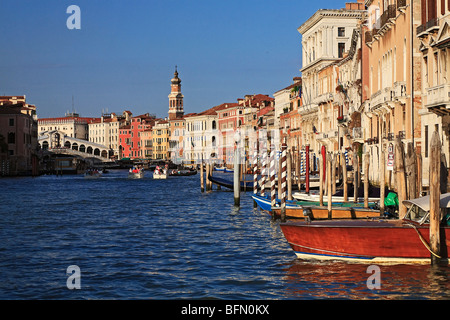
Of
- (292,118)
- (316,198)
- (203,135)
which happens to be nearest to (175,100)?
(203,135)

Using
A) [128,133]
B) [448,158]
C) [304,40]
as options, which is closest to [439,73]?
[448,158]

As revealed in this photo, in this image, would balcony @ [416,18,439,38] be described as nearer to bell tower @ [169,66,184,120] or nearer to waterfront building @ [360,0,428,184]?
waterfront building @ [360,0,428,184]

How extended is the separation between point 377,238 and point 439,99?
6641mm

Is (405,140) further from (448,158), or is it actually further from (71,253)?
(71,253)

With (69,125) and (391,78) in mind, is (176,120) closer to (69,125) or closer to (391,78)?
(69,125)

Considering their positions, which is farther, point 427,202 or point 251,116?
point 251,116

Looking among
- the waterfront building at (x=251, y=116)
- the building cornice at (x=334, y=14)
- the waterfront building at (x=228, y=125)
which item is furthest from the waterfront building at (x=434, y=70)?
the waterfront building at (x=228, y=125)

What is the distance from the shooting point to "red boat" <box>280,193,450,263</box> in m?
11.7

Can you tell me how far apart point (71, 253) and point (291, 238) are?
13.3 feet

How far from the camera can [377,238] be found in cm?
1197

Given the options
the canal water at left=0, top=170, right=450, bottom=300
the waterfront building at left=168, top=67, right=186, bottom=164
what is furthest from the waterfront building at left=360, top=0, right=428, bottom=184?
the waterfront building at left=168, top=67, right=186, bottom=164

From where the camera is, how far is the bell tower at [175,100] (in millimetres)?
120125

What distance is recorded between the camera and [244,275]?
11.8 metres
